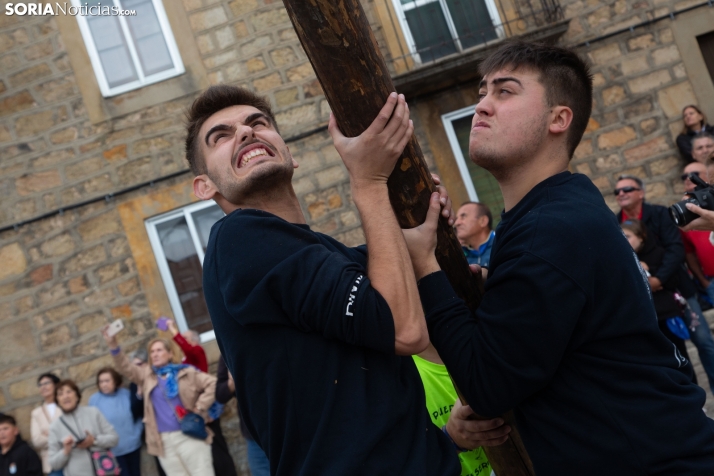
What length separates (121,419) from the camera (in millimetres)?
7117

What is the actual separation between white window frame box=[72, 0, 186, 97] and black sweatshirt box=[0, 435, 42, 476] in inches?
157

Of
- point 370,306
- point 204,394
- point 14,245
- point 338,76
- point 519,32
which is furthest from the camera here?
point 519,32

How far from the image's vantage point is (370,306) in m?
1.74

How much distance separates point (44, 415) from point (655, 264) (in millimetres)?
6045

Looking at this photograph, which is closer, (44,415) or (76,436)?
(76,436)

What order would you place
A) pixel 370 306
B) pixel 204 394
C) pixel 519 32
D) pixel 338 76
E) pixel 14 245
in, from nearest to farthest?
pixel 370 306 < pixel 338 76 < pixel 204 394 < pixel 14 245 < pixel 519 32

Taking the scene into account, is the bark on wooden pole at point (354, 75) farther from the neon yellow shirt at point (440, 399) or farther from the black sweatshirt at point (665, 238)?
the black sweatshirt at point (665, 238)

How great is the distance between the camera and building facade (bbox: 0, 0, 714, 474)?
801 cm

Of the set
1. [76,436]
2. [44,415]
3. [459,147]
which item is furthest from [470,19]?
[44,415]

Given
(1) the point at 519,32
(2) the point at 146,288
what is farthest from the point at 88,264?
(1) the point at 519,32

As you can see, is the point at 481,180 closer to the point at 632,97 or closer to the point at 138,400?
the point at 632,97

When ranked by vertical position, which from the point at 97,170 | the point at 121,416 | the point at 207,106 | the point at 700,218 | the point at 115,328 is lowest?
the point at 121,416

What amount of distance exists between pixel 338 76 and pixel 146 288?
6591mm

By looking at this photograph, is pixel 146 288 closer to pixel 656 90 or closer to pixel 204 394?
pixel 204 394
